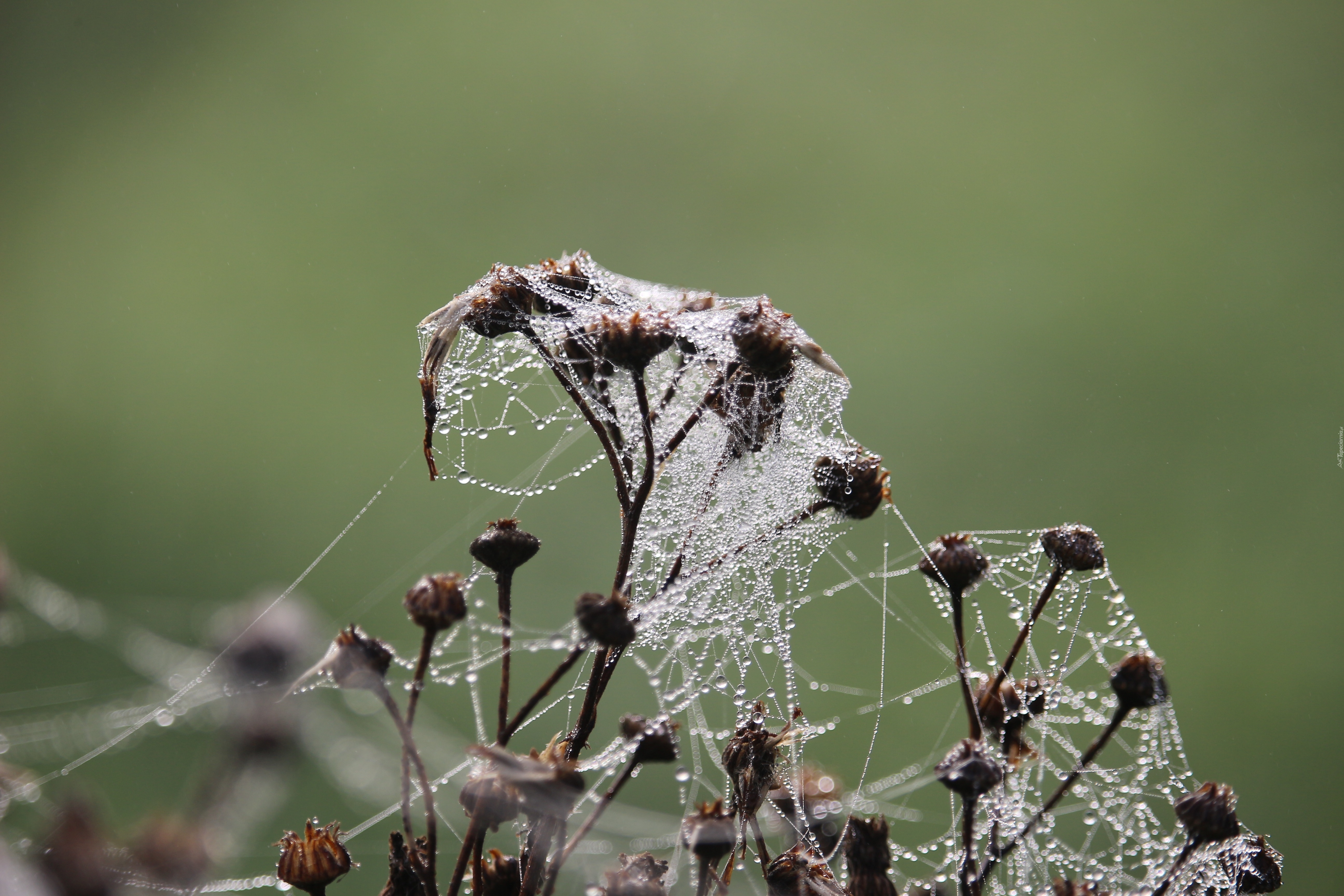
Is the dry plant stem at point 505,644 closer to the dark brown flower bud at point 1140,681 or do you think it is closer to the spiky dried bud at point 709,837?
the spiky dried bud at point 709,837

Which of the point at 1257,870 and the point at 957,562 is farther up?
the point at 957,562

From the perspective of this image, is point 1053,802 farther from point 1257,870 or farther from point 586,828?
point 586,828

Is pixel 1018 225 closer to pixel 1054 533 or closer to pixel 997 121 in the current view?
pixel 997 121

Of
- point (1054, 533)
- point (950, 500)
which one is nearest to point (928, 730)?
point (950, 500)

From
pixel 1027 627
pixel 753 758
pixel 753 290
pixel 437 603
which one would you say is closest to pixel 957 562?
pixel 1027 627

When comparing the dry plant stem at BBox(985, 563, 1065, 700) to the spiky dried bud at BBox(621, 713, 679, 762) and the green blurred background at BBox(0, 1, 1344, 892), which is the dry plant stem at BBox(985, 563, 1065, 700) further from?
the green blurred background at BBox(0, 1, 1344, 892)
